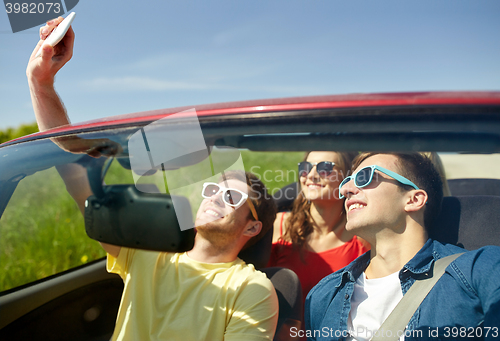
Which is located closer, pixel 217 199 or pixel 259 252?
pixel 217 199

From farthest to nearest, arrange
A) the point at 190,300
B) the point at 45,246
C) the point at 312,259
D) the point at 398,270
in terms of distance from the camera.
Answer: the point at 45,246, the point at 312,259, the point at 190,300, the point at 398,270

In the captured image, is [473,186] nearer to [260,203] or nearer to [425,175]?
[425,175]

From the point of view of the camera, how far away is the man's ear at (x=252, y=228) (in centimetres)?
197

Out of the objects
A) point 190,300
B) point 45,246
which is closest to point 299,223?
point 190,300

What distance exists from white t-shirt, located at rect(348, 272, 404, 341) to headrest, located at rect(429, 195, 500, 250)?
27 centimetres

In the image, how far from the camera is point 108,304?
247 centimetres

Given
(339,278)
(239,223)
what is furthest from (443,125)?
(239,223)

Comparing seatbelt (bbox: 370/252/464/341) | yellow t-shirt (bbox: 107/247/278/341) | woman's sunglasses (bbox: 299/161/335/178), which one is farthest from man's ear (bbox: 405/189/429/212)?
yellow t-shirt (bbox: 107/247/278/341)

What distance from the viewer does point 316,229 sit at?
212 cm

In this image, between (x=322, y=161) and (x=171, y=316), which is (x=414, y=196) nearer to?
(x=322, y=161)

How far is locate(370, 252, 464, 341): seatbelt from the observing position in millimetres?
1229

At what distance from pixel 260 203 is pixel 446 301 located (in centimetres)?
102

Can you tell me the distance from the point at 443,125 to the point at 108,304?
95.3 inches

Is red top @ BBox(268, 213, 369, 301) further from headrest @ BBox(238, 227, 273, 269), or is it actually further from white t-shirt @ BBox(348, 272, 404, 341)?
white t-shirt @ BBox(348, 272, 404, 341)
